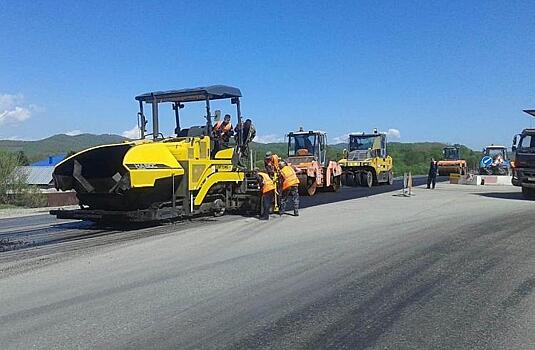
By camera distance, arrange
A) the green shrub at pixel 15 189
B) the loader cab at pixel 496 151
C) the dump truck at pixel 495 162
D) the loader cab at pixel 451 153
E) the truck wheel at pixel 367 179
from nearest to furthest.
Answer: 1. the green shrub at pixel 15 189
2. the truck wheel at pixel 367 179
3. the dump truck at pixel 495 162
4. the loader cab at pixel 496 151
5. the loader cab at pixel 451 153

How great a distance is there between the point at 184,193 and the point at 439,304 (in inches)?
283

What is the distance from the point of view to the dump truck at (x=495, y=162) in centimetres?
3475

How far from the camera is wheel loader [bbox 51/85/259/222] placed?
11.0 m

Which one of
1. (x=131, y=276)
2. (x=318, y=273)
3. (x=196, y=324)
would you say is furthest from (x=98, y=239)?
(x=196, y=324)

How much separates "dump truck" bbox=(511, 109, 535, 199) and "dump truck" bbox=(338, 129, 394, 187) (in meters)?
8.47

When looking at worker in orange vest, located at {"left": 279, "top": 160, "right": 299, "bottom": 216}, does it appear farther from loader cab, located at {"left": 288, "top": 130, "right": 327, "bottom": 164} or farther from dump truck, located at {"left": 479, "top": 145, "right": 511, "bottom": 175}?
dump truck, located at {"left": 479, "top": 145, "right": 511, "bottom": 175}

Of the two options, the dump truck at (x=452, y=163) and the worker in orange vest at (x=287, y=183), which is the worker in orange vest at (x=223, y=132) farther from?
the dump truck at (x=452, y=163)

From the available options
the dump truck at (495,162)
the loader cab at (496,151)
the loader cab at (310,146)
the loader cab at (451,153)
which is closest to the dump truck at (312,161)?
the loader cab at (310,146)

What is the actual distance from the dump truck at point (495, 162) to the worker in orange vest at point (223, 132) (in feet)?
85.0

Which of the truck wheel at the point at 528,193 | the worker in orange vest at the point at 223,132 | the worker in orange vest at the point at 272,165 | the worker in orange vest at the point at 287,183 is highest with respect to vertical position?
the worker in orange vest at the point at 223,132

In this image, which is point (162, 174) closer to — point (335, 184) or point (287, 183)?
point (287, 183)

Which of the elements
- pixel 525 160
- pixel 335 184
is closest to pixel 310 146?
pixel 335 184

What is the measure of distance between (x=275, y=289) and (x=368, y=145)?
22.5 meters

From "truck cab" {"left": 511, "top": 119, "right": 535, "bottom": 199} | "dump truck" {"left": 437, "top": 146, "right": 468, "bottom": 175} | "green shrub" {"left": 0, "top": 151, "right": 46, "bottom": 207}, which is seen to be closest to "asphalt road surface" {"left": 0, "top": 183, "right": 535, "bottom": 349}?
"truck cab" {"left": 511, "top": 119, "right": 535, "bottom": 199}
